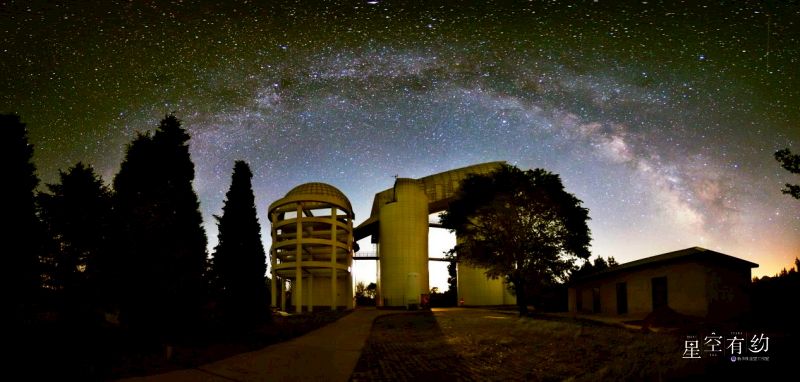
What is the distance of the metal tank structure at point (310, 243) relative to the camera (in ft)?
196

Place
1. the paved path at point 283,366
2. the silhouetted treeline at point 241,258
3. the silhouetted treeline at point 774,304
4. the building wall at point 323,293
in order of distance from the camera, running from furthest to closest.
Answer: the building wall at point 323,293 → the silhouetted treeline at point 241,258 → the silhouetted treeline at point 774,304 → the paved path at point 283,366

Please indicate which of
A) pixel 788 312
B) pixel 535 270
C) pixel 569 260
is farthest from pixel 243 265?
pixel 788 312

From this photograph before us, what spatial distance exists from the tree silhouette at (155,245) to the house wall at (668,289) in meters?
23.5

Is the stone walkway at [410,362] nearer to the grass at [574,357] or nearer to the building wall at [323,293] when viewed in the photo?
the grass at [574,357]

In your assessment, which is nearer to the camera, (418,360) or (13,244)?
(418,360)

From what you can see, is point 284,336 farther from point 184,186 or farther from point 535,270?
point 535,270

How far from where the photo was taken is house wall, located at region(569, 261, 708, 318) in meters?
22.2

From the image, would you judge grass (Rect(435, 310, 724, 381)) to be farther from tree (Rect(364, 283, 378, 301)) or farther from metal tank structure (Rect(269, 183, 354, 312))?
tree (Rect(364, 283, 378, 301))

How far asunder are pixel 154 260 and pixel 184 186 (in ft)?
17.5

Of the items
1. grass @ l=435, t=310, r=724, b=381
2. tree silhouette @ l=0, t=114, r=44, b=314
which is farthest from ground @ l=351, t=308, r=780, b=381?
tree silhouette @ l=0, t=114, r=44, b=314

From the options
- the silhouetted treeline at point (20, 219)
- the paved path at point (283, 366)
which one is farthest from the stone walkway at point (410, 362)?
the silhouetted treeline at point (20, 219)

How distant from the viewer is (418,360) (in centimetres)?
1159

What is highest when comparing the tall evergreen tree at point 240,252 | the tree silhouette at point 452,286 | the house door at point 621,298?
the tall evergreen tree at point 240,252

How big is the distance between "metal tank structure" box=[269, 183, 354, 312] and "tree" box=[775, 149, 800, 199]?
1950 inches
